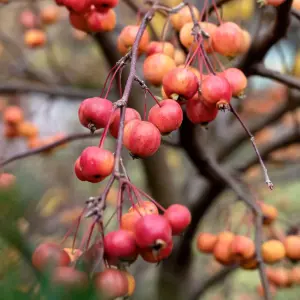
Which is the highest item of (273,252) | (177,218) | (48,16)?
(177,218)

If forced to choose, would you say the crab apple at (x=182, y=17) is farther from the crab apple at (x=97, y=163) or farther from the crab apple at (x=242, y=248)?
the crab apple at (x=242, y=248)

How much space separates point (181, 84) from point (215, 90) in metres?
0.05

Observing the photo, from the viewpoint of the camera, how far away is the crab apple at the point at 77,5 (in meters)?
0.72

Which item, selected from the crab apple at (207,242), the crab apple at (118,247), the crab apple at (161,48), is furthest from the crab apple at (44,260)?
the crab apple at (207,242)

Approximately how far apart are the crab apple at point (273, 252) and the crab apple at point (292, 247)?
19 millimetres

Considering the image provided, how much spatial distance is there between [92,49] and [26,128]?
6.95ft

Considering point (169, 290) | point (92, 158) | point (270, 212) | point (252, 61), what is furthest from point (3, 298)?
point (169, 290)

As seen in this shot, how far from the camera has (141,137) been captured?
1.70 feet

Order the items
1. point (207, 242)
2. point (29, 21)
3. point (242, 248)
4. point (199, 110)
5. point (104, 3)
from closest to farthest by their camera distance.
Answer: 1. point (199, 110)
2. point (104, 3)
3. point (242, 248)
4. point (207, 242)
5. point (29, 21)

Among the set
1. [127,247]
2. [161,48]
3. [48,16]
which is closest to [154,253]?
[127,247]

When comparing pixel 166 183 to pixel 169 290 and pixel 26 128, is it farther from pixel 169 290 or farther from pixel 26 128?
pixel 26 128

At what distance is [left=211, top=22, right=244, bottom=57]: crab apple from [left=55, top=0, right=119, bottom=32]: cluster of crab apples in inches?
7.2

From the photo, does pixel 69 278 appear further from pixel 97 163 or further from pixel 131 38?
pixel 131 38

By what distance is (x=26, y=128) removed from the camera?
183 centimetres
